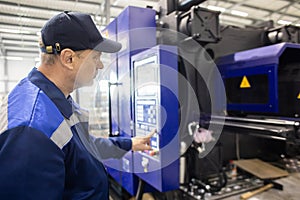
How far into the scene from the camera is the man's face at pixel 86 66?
2.52ft

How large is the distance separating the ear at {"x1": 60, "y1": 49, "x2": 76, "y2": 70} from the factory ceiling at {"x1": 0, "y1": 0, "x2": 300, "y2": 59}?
2461 millimetres

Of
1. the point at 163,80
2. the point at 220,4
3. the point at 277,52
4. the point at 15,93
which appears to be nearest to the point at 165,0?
the point at 163,80

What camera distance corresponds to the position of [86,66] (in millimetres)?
797

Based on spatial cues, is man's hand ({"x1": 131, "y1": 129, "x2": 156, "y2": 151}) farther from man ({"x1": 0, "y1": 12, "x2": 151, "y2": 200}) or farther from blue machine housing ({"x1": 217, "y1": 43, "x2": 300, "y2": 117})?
blue machine housing ({"x1": 217, "y1": 43, "x2": 300, "y2": 117})

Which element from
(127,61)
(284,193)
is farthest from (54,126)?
(284,193)

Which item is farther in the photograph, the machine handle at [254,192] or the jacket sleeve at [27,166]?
the machine handle at [254,192]

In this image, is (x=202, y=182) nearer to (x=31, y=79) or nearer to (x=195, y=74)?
(x=195, y=74)

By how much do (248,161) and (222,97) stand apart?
0.55 meters

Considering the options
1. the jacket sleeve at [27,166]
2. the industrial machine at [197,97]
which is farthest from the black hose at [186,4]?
the jacket sleeve at [27,166]

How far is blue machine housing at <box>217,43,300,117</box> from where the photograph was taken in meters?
1.28

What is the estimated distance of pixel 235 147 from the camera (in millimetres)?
1820

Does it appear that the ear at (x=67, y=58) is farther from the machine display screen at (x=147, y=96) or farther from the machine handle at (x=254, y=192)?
the machine handle at (x=254, y=192)

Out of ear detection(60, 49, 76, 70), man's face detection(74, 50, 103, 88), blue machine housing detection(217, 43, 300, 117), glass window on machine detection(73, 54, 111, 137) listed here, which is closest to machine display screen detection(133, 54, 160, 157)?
glass window on machine detection(73, 54, 111, 137)

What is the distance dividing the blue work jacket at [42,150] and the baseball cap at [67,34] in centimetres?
10
